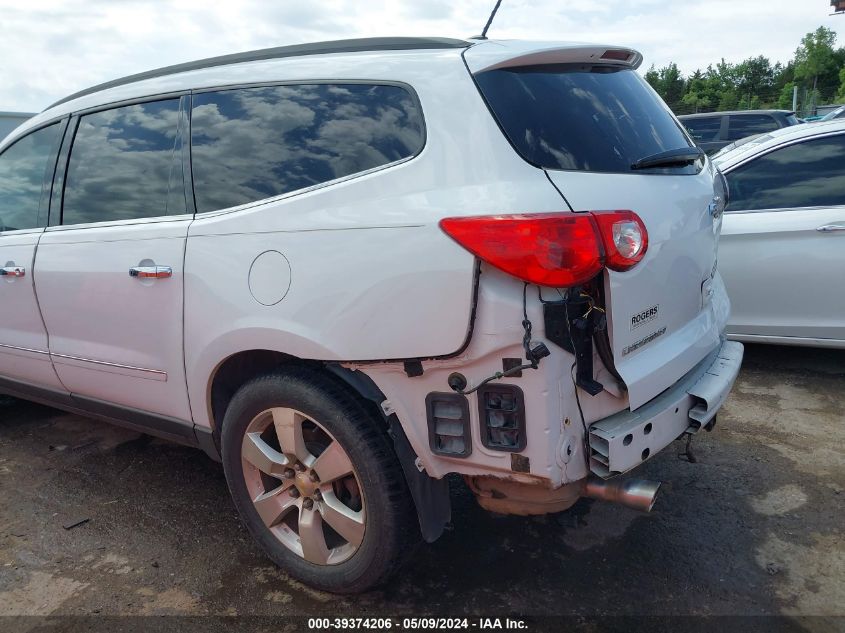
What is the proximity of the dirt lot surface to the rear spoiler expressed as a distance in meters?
1.86

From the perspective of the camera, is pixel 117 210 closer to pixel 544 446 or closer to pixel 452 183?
pixel 452 183

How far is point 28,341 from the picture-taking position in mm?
3512

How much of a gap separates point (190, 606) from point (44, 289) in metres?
1.66

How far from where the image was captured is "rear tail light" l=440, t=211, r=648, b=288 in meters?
1.95

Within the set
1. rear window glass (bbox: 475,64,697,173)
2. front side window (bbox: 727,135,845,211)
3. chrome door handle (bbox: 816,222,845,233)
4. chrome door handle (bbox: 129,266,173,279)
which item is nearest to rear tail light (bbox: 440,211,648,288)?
rear window glass (bbox: 475,64,697,173)

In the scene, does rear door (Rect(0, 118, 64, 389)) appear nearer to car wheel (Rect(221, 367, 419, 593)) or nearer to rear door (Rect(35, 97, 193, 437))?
rear door (Rect(35, 97, 193, 437))

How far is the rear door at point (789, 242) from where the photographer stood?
4.30 m

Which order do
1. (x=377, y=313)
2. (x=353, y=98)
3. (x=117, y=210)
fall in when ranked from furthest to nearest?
1. (x=117, y=210)
2. (x=353, y=98)
3. (x=377, y=313)

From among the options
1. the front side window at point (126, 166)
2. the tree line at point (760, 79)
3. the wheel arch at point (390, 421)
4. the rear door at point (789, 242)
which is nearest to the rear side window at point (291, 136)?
the front side window at point (126, 166)

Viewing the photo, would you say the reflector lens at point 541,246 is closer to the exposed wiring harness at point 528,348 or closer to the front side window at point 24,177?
the exposed wiring harness at point 528,348

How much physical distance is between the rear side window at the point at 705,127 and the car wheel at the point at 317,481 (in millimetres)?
11433

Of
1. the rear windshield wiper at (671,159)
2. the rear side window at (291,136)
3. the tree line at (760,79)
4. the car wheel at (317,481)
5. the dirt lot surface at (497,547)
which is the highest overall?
the tree line at (760,79)

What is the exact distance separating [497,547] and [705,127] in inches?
447

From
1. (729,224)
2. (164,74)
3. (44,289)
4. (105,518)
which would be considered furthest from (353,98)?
(729,224)
